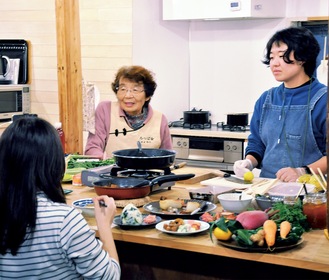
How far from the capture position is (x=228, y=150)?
553cm

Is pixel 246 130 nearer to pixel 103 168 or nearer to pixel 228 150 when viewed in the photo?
pixel 228 150

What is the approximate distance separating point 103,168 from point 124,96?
0.99 metres

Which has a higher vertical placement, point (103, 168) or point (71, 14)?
point (71, 14)

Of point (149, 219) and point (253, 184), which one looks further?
point (253, 184)

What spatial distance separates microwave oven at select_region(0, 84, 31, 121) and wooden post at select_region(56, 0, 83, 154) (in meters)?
0.53

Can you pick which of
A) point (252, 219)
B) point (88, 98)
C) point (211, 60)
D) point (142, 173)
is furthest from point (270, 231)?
point (211, 60)

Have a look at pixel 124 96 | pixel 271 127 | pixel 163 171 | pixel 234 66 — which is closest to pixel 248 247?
pixel 163 171

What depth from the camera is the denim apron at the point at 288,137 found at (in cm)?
389

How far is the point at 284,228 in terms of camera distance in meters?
2.44

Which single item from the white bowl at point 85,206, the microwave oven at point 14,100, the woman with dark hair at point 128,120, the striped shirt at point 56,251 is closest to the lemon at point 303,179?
the white bowl at point 85,206

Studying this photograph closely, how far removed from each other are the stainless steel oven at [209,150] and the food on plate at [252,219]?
112 inches

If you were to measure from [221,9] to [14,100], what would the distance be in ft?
6.18

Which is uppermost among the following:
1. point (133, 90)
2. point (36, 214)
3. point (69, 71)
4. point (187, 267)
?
point (69, 71)

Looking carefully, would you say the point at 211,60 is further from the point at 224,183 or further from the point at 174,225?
the point at 174,225
